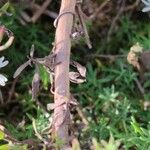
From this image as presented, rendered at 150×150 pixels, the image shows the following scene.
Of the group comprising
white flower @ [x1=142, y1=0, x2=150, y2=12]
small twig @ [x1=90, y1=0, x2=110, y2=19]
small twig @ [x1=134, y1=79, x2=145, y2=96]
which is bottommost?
small twig @ [x1=134, y1=79, x2=145, y2=96]

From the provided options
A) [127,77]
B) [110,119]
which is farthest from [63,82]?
[127,77]

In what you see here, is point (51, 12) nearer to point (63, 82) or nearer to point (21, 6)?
point (21, 6)

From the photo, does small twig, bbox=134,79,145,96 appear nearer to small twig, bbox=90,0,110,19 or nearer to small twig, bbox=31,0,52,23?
small twig, bbox=90,0,110,19

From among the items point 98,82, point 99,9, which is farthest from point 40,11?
point 98,82

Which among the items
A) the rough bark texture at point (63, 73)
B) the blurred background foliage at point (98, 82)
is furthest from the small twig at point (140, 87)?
the rough bark texture at point (63, 73)

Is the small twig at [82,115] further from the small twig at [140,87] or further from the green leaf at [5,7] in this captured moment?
the green leaf at [5,7]

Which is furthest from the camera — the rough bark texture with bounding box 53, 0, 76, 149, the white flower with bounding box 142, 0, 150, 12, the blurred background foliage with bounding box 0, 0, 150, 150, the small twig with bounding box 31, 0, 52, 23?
the small twig with bounding box 31, 0, 52, 23

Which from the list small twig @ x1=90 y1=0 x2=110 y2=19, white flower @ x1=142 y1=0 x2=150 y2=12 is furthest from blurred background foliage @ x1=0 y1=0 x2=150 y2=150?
white flower @ x1=142 y1=0 x2=150 y2=12
